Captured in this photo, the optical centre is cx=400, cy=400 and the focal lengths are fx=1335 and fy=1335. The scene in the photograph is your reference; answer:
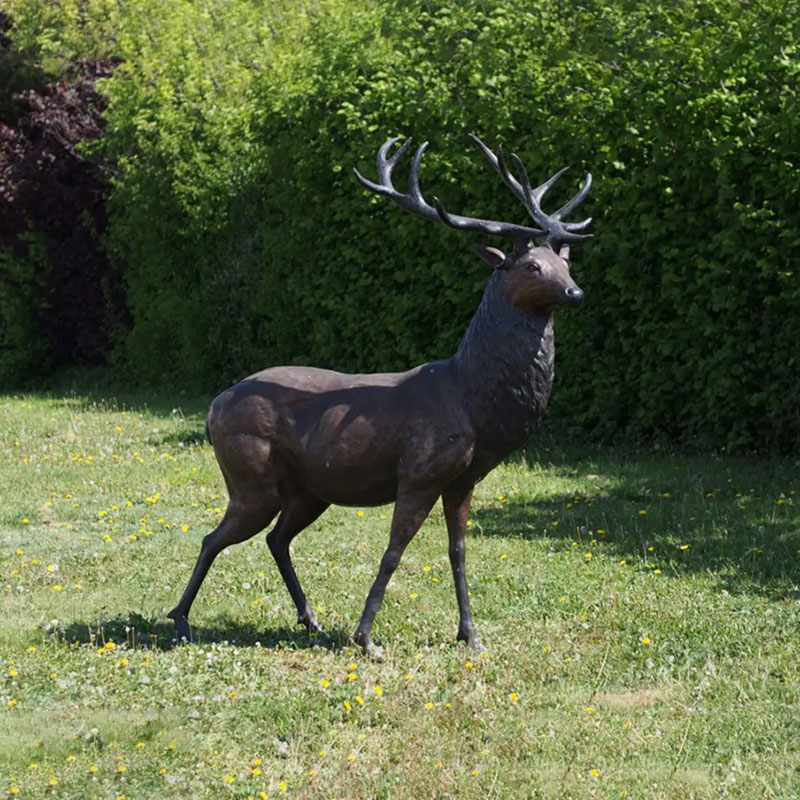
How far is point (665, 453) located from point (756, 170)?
2.79 meters

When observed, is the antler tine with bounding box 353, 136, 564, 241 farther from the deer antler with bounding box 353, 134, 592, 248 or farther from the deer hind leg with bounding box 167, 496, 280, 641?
the deer hind leg with bounding box 167, 496, 280, 641

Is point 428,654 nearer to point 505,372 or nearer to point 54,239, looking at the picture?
point 505,372

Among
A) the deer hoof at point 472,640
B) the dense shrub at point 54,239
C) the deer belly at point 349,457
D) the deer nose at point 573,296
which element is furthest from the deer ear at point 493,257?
the dense shrub at point 54,239

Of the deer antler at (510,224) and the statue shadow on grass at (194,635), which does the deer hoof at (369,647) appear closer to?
the statue shadow on grass at (194,635)

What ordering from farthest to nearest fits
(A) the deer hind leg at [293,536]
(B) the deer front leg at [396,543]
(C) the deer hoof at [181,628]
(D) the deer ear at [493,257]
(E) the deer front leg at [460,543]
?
1. (A) the deer hind leg at [293,536]
2. (C) the deer hoof at [181,628]
3. (E) the deer front leg at [460,543]
4. (B) the deer front leg at [396,543]
5. (D) the deer ear at [493,257]

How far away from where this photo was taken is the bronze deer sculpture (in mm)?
6668

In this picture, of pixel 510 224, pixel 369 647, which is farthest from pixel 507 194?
pixel 369 647

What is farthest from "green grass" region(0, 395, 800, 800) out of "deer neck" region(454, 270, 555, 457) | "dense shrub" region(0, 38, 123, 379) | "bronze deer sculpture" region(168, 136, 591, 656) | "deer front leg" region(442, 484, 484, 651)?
"dense shrub" region(0, 38, 123, 379)

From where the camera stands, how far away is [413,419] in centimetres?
686

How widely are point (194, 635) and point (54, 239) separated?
17.4 metres

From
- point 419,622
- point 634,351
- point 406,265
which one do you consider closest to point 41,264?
point 406,265

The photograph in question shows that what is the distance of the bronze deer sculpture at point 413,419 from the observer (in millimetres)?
6668

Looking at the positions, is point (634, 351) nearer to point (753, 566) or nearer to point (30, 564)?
point (753, 566)

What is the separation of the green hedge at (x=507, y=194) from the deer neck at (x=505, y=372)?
548 cm
